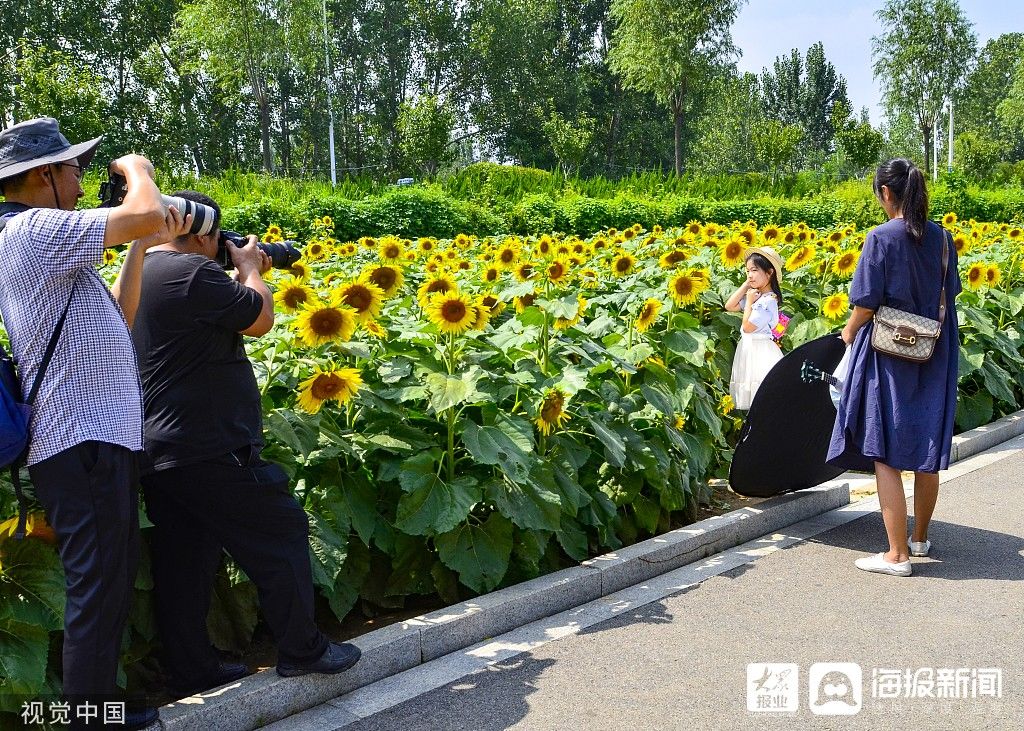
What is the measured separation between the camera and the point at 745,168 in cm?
7875

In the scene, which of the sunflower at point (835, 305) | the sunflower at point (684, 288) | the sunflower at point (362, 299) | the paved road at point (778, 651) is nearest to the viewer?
the paved road at point (778, 651)

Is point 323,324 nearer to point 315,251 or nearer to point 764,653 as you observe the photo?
point 764,653

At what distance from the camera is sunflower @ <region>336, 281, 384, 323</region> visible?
14.3 feet

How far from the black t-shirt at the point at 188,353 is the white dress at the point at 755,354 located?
3860 millimetres

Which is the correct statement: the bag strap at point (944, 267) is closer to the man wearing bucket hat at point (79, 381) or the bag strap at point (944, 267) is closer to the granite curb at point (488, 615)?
the granite curb at point (488, 615)

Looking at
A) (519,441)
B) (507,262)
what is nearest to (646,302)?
(507,262)

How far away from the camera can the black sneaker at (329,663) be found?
11.9ft

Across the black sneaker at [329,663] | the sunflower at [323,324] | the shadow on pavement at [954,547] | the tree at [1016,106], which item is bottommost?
the shadow on pavement at [954,547]

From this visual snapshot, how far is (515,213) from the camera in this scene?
21266 mm

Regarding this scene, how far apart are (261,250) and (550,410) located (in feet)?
5.05

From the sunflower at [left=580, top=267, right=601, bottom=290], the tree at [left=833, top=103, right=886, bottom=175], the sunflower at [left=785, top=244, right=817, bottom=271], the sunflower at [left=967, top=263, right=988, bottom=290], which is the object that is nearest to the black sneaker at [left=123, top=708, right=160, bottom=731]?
the sunflower at [left=580, top=267, right=601, bottom=290]

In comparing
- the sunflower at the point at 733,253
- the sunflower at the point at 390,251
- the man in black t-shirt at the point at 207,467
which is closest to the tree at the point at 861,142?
the sunflower at the point at 733,253

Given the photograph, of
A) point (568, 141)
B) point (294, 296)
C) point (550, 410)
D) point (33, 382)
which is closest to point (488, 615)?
A: point (550, 410)

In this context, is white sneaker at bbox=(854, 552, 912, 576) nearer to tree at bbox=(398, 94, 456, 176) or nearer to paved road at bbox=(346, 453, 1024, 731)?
paved road at bbox=(346, 453, 1024, 731)
